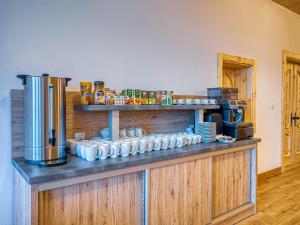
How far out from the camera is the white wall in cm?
186

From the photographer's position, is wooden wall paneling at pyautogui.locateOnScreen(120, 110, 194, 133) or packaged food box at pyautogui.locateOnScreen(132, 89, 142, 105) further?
wooden wall paneling at pyautogui.locateOnScreen(120, 110, 194, 133)

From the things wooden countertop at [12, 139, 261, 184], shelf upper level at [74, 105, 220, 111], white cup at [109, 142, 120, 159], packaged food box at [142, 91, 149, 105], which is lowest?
wooden countertop at [12, 139, 261, 184]

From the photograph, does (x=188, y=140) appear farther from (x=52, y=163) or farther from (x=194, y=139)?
(x=52, y=163)

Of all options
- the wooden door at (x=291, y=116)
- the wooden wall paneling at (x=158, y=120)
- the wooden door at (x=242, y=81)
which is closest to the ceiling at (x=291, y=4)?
the wooden door at (x=291, y=116)

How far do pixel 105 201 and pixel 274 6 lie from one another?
4252 millimetres

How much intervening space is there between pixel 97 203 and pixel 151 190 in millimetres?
443

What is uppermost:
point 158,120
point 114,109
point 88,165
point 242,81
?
point 242,81

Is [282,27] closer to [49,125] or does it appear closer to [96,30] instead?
[96,30]

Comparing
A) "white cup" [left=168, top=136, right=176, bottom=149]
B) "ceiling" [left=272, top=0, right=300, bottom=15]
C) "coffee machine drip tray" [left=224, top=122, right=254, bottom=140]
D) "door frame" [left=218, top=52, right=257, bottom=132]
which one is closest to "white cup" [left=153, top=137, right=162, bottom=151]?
"white cup" [left=168, top=136, right=176, bottom=149]

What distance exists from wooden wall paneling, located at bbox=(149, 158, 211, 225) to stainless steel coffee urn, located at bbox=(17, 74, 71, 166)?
753 millimetres

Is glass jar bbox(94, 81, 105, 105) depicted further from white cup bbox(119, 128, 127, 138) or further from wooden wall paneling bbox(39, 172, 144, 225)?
wooden wall paneling bbox(39, 172, 144, 225)

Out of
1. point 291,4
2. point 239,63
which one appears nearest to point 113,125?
point 239,63

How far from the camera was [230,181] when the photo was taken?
8.44 feet

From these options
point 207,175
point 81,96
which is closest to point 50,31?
point 81,96
